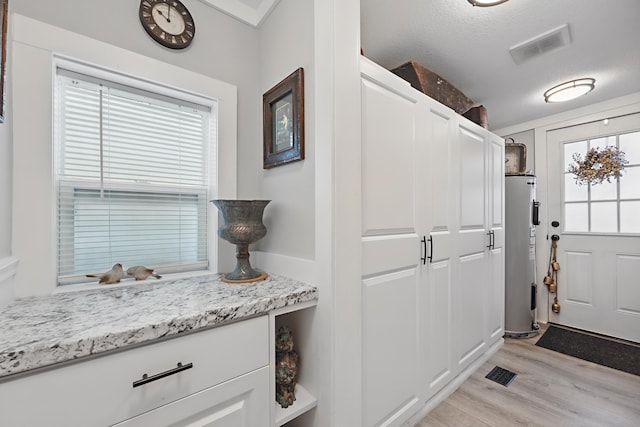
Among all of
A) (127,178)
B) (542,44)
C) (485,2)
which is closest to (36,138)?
(127,178)

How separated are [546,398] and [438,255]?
4.07ft

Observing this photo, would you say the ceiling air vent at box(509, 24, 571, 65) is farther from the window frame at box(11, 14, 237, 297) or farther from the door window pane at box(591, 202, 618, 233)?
the window frame at box(11, 14, 237, 297)

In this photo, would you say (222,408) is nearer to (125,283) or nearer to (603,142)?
(125,283)

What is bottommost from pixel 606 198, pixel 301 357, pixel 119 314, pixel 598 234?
pixel 301 357

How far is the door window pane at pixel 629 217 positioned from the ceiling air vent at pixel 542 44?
1.86 m

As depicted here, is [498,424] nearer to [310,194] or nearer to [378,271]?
[378,271]

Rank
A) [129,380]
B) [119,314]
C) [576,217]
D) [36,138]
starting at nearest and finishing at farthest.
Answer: [129,380], [119,314], [36,138], [576,217]

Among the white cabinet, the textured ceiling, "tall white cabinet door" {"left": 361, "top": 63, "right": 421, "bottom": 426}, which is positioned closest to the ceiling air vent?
the textured ceiling

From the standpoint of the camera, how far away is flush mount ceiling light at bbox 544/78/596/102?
2234 millimetres

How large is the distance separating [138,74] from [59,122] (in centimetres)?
38

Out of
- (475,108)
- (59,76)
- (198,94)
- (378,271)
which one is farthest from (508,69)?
(59,76)

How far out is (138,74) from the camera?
1.24 metres

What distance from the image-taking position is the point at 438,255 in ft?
5.43

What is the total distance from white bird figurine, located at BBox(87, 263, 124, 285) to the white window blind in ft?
0.24
